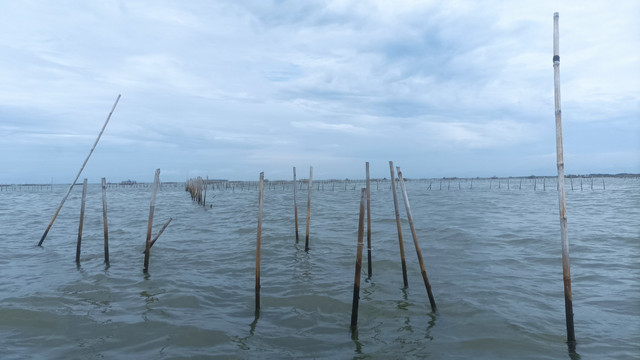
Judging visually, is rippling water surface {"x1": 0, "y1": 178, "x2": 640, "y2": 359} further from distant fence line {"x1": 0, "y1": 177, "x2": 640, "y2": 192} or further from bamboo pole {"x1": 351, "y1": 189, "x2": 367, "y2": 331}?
distant fence line {"x1": 0, "y1": 177, "x2": 640, "y2": 192}

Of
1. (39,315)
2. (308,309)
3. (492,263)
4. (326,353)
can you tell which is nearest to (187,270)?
(39,315)

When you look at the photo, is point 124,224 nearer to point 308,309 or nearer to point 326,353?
point 308,309

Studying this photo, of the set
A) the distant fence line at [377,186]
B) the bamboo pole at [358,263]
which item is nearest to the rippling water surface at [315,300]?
the bamboo pole at [358,263]

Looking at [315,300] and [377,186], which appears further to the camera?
[377,186]

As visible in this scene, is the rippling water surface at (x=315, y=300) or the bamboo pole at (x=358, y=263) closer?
the rippling water surface at (x=315, y=300)

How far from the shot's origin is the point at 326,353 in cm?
483

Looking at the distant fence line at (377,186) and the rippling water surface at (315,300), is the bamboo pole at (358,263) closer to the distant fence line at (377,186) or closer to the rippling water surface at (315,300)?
the rippling water surface at (315,300)

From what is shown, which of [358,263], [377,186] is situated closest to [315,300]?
[358,263]

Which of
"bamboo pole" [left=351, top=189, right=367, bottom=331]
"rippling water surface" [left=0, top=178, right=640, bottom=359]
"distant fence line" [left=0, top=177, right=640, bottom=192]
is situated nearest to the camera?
"rippling water surface" [left=0, top=178, right=640, bottom=359]

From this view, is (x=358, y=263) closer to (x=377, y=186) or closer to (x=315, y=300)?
(x=315, y=300)

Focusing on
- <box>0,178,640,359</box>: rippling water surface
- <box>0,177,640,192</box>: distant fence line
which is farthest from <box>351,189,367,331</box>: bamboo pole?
<box>0,177,640,192</box>: distant fence line

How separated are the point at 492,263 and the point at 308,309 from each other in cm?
570

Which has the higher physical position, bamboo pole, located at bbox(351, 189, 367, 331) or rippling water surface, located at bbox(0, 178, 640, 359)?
bamboo pole, located at bbox(351, 189, 367, 331)

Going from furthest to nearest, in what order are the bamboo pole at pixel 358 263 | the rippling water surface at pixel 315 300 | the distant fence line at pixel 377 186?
1. the distant fence line at pixel 377 186
2. the bamboo pole at pixel 358 263
3. the rippling water surface at pixel 315 300
